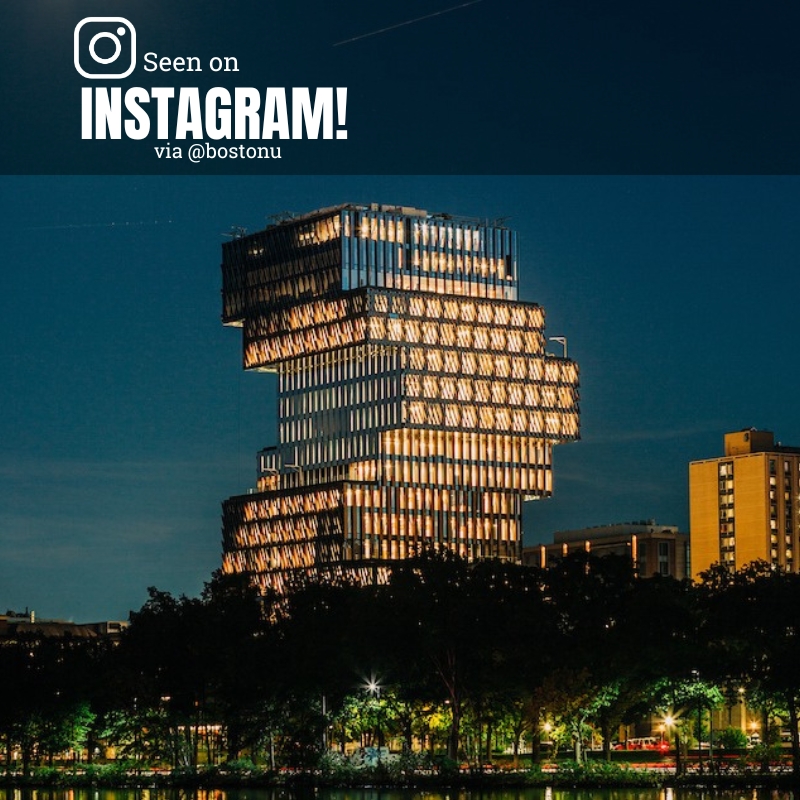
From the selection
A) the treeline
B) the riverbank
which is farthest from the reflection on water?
the treeline

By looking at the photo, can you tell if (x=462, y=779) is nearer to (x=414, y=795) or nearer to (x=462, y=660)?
(x=414, y=795)

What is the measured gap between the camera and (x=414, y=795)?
133625mm

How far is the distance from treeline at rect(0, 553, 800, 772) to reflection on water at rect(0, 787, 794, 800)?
469 inches

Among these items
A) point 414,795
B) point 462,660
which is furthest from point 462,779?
point 462,660

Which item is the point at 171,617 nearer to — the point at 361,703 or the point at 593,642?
the point at 361,703

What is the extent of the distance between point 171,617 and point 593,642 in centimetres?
4044

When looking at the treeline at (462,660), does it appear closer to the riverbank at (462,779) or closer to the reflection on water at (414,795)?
the riverbank at (462,779)

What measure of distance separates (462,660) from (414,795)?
23.9 metres

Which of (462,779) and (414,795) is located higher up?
(462,779)

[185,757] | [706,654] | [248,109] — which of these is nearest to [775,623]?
[706,654]

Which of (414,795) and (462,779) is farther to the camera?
(462,779)

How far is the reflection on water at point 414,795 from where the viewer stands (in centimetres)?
12686

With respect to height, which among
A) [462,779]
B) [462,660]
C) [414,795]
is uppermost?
[462,660]

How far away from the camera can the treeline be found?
154625 millimetres
